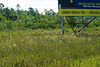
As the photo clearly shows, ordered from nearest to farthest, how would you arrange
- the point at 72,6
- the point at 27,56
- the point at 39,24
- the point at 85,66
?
the point at 85,66 < the point at 27,56 < the point at 72,6 < the point at 39,24

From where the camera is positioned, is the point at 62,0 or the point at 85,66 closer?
the point at 85,66

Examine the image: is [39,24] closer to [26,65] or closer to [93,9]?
[93,9]

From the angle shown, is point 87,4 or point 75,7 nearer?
point 75,7

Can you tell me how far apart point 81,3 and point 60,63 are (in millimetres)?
8741

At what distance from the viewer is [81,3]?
487 inches

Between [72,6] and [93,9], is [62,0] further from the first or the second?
[93,9]

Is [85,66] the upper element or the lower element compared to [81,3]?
lower

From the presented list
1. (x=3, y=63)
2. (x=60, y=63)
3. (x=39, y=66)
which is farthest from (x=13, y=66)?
(x=60, y=63)

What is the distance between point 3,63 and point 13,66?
16.5 inches

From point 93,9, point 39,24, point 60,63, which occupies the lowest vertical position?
point 39,24

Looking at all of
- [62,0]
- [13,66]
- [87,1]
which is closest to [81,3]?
[87,1]

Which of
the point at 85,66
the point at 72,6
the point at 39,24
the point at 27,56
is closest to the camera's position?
the point at 85,66

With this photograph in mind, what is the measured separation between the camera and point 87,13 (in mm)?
12453

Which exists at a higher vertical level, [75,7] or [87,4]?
[87,4]
